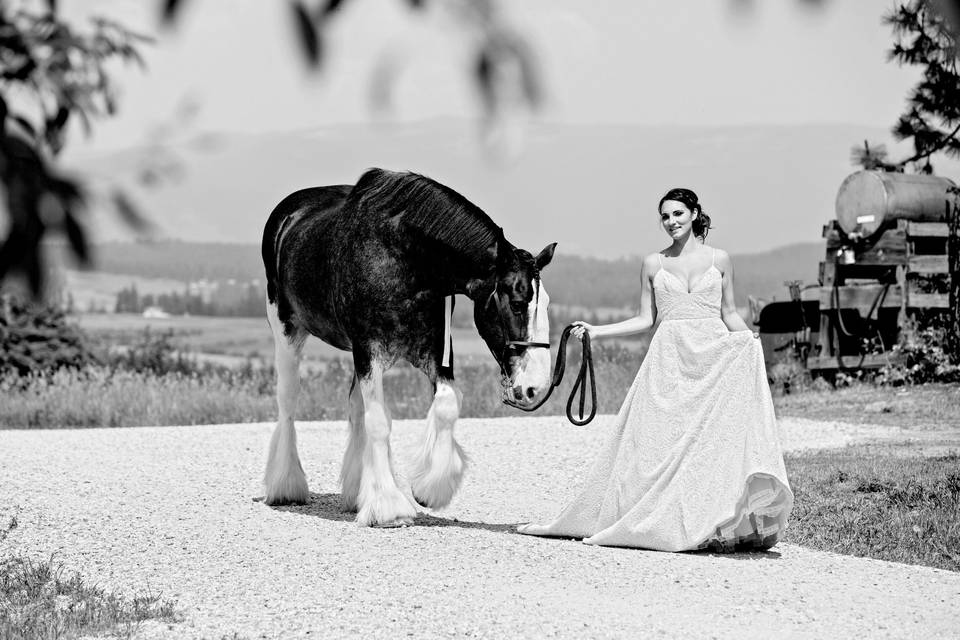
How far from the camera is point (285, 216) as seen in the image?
838 cm

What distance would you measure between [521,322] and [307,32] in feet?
17.0

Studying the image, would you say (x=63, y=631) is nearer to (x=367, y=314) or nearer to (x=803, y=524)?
(x=367, y=314)

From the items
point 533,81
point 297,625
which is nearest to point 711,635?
point 297,625

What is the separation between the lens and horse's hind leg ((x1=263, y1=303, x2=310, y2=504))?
802 centimetres

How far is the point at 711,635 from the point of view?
481 centimetres

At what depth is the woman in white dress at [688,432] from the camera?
21.4 feet

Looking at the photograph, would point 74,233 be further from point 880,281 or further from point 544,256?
point 880,281

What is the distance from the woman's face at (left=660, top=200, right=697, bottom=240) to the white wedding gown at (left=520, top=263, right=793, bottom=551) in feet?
0.80

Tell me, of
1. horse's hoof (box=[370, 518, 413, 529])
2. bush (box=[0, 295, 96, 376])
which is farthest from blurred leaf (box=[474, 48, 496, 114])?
bush (box=[0, 295, 96, 376])

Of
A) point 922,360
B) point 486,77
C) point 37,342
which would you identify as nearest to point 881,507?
point 486,77

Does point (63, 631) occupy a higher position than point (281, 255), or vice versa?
point (281, 255)

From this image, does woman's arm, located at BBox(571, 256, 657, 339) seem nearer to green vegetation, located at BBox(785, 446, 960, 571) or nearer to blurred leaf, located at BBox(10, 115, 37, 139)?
green vegetation, located at BBox(785, 446, 960, 571)

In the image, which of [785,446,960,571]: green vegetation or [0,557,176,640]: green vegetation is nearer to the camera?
[0,557,176,640]: green vegetation

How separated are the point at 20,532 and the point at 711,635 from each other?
4.51m
